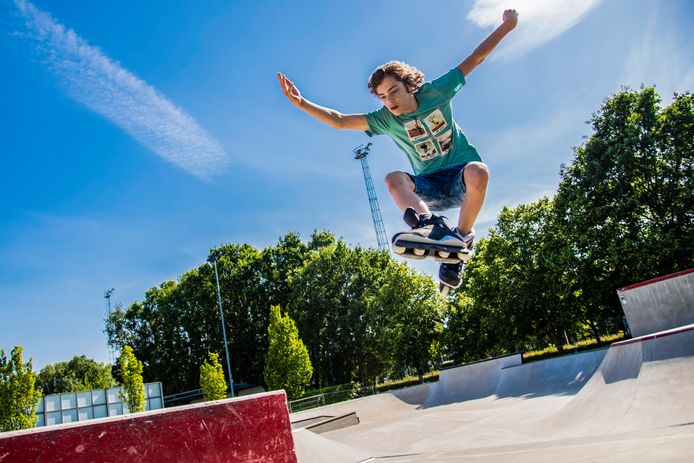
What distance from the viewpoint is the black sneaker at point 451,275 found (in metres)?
4.14

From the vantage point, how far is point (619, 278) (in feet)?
84.2

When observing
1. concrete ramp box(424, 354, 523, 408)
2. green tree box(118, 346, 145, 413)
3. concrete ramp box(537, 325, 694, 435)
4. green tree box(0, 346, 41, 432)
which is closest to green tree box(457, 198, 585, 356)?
concrete ramp box(424, 354, 523, 408)

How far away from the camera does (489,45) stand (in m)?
4.09

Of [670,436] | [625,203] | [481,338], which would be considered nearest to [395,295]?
[481,338]

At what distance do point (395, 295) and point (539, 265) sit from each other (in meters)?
10.6

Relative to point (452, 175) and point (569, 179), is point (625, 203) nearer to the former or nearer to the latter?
point (569, 179)

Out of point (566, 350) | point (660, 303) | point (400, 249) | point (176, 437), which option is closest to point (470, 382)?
point (660, 303)

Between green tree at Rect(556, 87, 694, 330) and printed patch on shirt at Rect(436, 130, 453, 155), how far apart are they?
2393 centimetres

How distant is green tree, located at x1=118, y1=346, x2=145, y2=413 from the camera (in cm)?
2402

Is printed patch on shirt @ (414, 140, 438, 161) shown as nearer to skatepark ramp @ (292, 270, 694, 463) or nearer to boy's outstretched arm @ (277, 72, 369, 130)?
boy's outstretched arm @ (277, 72, 369, 130)

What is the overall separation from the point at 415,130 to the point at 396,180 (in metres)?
0.50

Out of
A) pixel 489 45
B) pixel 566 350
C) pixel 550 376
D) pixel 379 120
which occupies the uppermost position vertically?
pixel 489 45

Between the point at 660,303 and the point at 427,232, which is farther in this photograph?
the point at 660,303

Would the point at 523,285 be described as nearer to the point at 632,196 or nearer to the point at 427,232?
the point at 632,196
